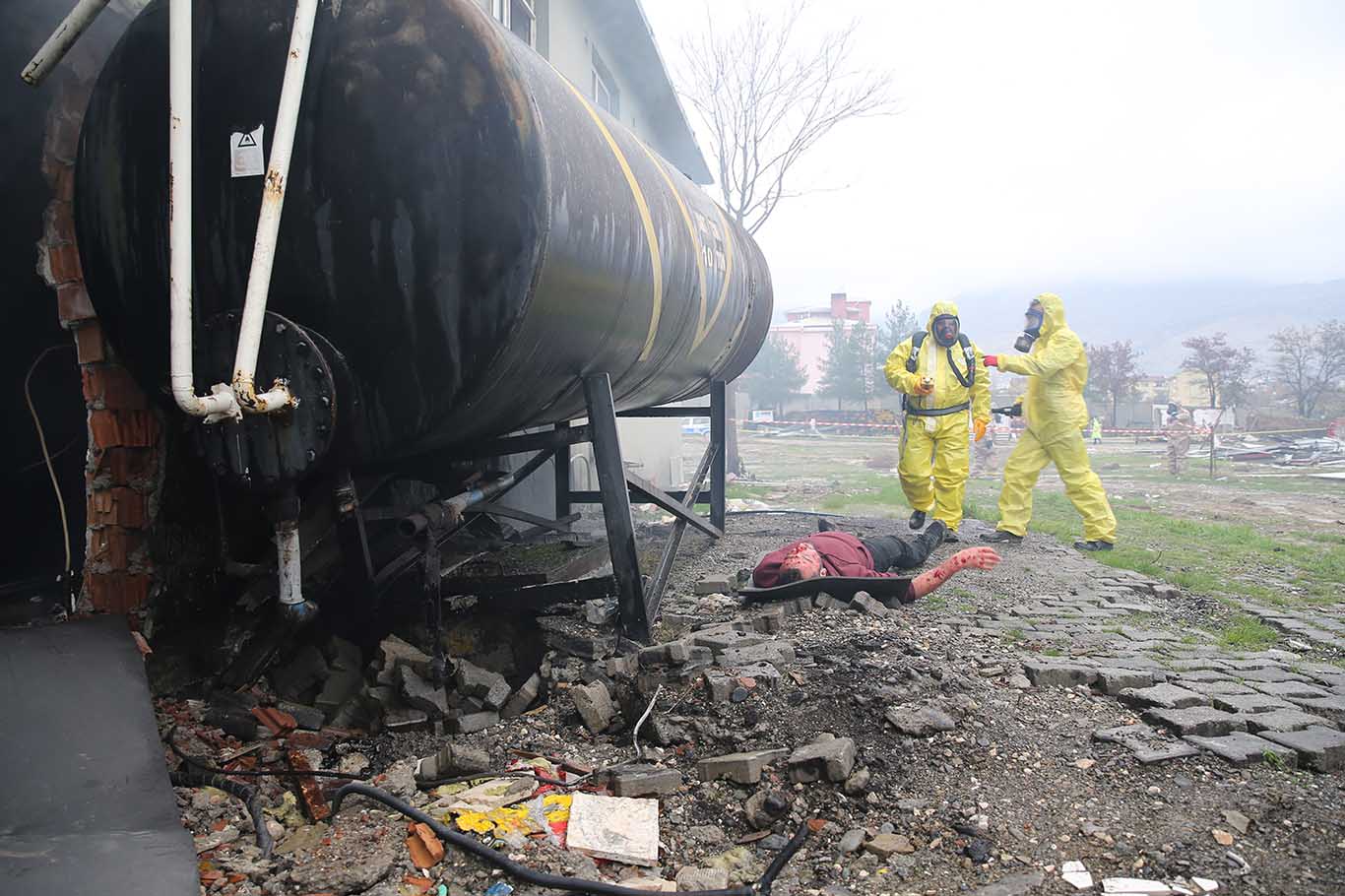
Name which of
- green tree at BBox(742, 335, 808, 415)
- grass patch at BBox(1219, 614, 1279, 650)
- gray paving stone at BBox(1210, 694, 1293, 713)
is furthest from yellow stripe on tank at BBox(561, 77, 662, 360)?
green tree at BBox(742, 335, 808, 415)

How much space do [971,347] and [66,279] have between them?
628 centimetres

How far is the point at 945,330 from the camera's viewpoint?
272 inches

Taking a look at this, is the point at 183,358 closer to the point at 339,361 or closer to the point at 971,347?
the point at 339,361

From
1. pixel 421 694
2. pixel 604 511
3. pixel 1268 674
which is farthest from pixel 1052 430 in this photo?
pixel 421 694

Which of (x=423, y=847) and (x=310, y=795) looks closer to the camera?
(x=423, y=847)

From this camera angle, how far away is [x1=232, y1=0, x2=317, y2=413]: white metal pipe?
220 cm

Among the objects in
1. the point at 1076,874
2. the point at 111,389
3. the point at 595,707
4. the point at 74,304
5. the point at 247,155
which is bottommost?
the point at 1076,874

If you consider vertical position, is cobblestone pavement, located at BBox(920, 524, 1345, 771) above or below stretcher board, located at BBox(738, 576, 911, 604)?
below

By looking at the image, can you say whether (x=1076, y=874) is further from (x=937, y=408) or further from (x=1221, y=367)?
(x=1221, y=367)

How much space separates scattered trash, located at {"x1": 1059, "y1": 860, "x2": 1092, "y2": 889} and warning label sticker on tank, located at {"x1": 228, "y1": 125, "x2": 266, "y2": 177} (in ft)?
9.69

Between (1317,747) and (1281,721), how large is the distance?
0.31 m

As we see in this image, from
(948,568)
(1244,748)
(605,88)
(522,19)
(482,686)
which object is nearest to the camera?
(1244,748)

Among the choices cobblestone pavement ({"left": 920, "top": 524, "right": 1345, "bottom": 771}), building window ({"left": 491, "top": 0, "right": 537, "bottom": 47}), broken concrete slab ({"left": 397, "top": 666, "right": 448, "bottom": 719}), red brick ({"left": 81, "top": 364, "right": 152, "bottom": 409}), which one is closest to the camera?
cobblestone pavement ({"left": 920, "top": 524, "right": 1345, "bottom": 771})

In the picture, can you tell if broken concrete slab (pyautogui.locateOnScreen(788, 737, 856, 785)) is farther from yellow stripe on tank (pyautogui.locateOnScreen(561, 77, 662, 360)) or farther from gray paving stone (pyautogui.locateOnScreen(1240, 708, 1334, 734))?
yellow stripe on tank (pyautogui.locateOnScreen(561, 77, 662, 360))
